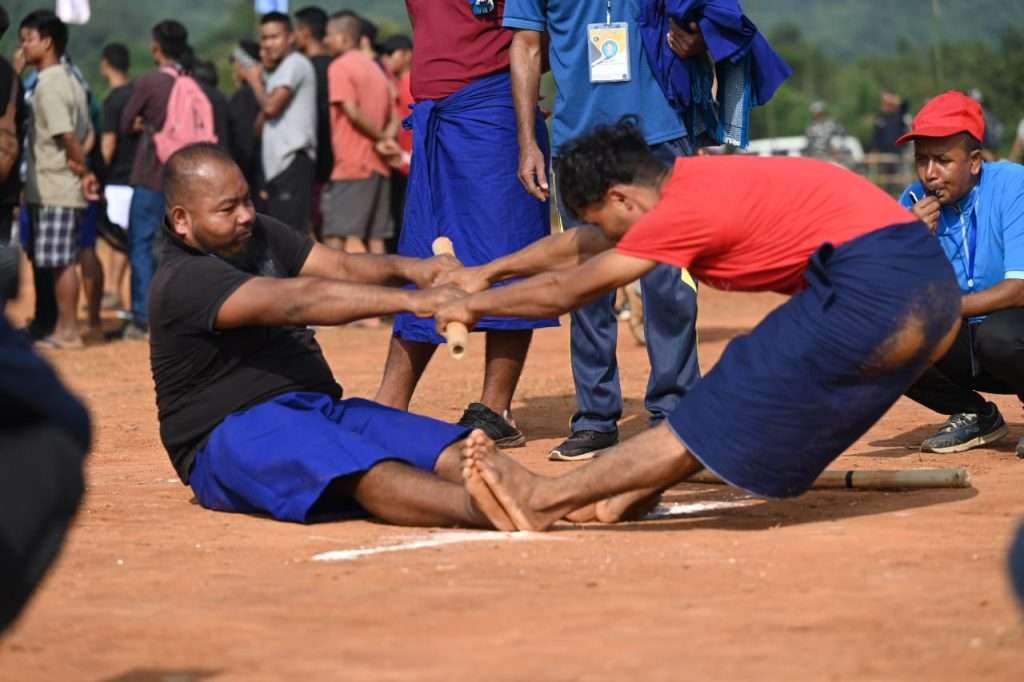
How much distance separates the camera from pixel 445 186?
788 cm

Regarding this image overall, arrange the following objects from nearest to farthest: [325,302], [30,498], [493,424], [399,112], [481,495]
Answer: [30,498] → [481,495] → [325,302] → [493,424] → [399,112]

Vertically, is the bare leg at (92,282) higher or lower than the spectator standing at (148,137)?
lower

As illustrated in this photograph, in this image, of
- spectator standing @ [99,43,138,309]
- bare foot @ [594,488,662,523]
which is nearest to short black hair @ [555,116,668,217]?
bare foot @ [594,488,662,523]

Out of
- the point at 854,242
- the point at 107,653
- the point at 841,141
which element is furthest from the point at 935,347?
the point at 841,141

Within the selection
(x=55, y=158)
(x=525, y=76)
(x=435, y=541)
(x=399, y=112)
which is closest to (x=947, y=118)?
(x=525, y=76)

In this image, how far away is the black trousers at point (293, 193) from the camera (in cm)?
1352

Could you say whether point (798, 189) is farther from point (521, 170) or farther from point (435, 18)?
point (435, 18)

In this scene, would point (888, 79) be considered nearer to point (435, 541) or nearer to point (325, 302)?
point (325, 302)

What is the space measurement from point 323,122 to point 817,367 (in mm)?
9210

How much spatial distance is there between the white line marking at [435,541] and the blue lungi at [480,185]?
2215 mm

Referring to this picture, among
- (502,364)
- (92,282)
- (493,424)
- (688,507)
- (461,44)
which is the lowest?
(92,282)

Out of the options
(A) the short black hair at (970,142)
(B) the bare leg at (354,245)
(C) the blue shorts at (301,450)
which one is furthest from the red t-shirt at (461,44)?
(B) the bare leg at (354,245)

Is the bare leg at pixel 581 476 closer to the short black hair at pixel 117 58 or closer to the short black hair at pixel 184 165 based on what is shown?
the short black hair at pixel 184 165

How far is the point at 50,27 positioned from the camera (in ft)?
39.1
